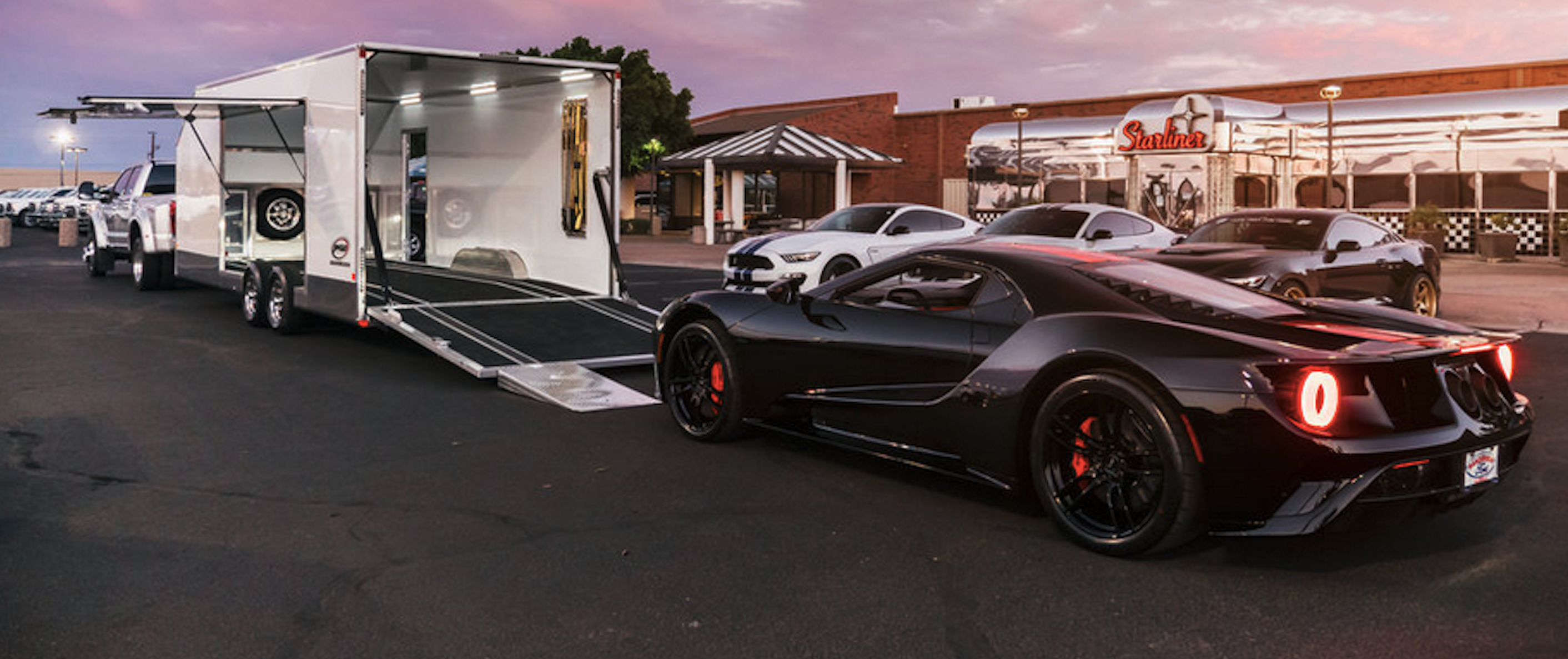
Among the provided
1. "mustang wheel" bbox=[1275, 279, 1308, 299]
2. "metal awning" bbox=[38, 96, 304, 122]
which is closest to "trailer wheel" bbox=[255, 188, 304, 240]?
"metal awning" bbox=[38, 96, 304, 122]

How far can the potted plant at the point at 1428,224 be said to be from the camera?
2522cm

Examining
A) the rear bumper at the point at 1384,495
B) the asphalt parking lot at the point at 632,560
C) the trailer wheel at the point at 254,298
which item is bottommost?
the asphalt parking lot at the point at 632,560

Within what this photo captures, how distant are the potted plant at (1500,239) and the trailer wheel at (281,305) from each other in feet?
77.3

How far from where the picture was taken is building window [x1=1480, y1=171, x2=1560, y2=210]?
80.4 feet

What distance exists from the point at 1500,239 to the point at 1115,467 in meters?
24.6

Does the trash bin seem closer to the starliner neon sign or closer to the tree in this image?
the tree

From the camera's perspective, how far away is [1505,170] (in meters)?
23.8

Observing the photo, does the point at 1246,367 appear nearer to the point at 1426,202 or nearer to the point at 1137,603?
the point at 1137,603

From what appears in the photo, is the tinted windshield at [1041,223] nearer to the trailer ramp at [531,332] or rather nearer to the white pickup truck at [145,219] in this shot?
the trailer ramp at [531,332]

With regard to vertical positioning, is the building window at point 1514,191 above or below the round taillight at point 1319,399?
above

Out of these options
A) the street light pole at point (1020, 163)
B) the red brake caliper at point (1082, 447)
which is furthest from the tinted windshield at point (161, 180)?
the street light pole at point (1020, 163)

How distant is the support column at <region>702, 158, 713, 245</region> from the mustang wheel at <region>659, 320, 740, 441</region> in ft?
90.8

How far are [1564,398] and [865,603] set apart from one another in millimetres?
6736

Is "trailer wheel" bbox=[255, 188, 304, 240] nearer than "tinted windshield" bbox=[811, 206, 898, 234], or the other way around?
"trailer wheel" bbox=[255, 188, 304, 240]
